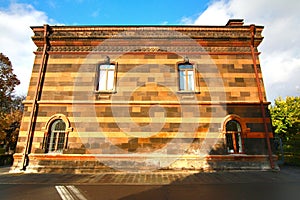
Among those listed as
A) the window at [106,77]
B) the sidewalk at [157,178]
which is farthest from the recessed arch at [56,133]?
the window at [106,77]

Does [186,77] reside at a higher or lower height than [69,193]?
higher

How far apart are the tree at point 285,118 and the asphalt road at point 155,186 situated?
13.8 metres

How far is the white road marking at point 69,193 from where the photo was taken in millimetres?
5398

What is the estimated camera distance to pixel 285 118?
19.6 m

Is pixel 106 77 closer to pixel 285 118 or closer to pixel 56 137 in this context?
pixel 56 137

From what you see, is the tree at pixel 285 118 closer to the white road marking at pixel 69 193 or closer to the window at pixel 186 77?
the window at pixel 186 77

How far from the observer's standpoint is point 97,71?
1062 centimetres

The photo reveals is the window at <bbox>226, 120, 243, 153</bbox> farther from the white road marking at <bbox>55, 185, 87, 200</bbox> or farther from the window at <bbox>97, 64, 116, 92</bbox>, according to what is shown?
the white road marking at <bbox>55, 185, 87, 200</bbox>

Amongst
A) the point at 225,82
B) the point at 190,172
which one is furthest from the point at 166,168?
the point at 225,82

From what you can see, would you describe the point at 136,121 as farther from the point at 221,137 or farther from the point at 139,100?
the point at 221,137

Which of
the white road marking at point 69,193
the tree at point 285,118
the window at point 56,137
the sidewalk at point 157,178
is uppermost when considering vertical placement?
the tree at point 285,118

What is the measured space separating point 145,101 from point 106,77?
10.0ft

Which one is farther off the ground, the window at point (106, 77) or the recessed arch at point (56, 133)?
the window at point (106, 77)

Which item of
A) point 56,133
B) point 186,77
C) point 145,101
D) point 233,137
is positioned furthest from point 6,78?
point 233,137
